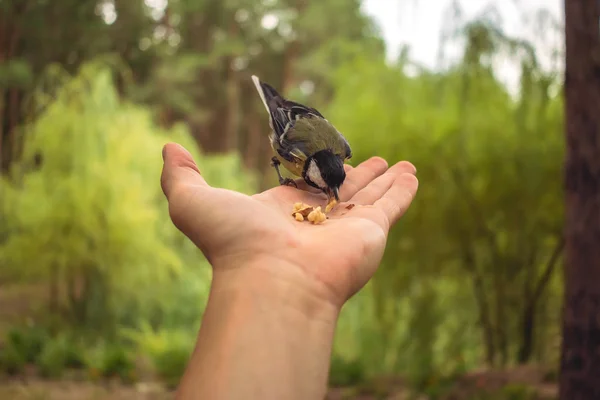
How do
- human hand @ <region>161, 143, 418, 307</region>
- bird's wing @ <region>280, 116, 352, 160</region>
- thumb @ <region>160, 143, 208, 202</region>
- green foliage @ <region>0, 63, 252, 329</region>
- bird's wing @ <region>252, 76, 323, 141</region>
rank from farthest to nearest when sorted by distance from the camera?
green foliage @ <region>0, 63, 252, 329</region>
bird's wing @ <region>252, 76, 323, 141</region>
bird's wing @ <region>280, 116, 352, 160</region>
thumb @ <region>160, 143, 208, 202</region>
human hand @ <region>161, 143, 418, 307</region>

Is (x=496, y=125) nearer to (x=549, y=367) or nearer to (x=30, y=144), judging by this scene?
(x=549, y=367)

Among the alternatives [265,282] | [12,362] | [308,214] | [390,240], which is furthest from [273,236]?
[12,362]

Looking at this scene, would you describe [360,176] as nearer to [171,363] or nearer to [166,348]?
[171,363]

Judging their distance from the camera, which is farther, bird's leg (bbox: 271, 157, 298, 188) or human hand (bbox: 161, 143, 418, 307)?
bird's leg (bbox: 271, 157, 298, 188)

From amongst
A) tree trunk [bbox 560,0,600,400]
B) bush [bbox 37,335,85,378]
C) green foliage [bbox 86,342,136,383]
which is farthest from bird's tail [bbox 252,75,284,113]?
A: bush [bbox 37,335,85,378]

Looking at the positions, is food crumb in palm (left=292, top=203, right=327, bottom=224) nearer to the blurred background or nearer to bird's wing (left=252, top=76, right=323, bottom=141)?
bird's wing (left=252, top=76, right=323, bottom=141)

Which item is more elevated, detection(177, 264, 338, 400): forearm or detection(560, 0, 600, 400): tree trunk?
detection(560, 0, 600, 400): tree trunk
